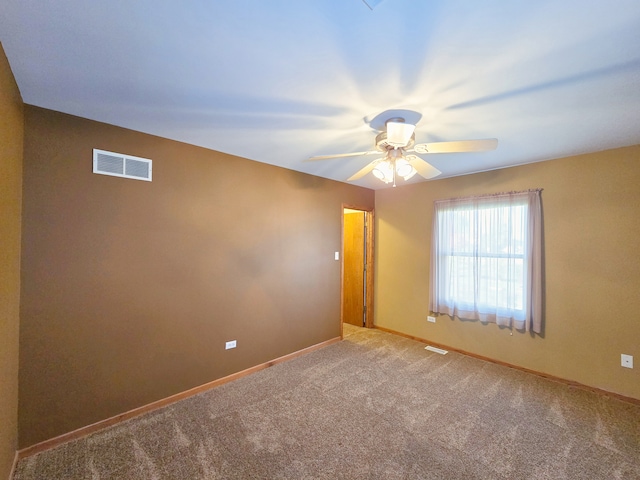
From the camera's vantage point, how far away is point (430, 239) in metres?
3.96

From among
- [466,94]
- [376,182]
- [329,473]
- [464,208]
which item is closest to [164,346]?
[329,473]

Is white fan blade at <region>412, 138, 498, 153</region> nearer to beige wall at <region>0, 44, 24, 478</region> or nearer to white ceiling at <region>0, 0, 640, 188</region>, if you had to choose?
white ceiling at <region>0, 0, 640, 188</region>

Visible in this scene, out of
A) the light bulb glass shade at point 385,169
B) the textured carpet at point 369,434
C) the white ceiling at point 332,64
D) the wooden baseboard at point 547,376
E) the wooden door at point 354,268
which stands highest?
the white ceiling at point 332,64

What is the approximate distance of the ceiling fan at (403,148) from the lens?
69.3 inches

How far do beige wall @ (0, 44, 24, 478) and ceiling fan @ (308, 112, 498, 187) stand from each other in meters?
1.82

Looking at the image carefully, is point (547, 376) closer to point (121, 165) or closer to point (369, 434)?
point (369, 434)

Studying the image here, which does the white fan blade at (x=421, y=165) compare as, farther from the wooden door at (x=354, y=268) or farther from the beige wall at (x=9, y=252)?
the beige wall at (x=9, y=252)

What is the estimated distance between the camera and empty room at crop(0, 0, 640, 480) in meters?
1.30

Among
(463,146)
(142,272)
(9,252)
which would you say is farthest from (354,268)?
(9,252)

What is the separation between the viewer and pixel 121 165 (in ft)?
7.31

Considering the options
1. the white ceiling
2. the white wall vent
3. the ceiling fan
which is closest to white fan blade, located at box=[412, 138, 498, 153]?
the ceiling fan

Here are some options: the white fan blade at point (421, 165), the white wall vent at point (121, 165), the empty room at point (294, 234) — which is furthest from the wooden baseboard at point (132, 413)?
the white fan blade at point (421, 165)

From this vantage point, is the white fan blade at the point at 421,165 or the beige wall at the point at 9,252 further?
the white fan blade at the point at 421,165

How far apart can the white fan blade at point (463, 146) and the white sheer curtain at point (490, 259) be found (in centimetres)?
176
